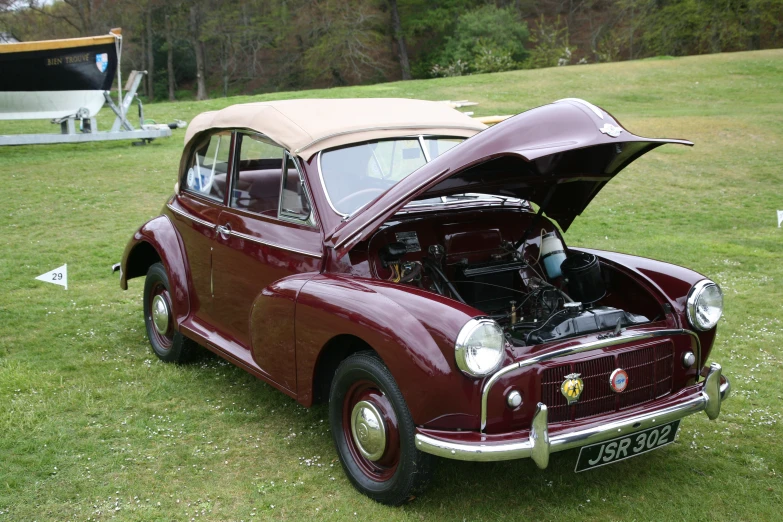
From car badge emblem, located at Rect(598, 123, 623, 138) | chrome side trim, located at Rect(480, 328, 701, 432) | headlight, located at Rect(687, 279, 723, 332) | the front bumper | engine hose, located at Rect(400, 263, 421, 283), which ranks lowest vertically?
the front bumper

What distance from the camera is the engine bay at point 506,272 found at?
4180 mm

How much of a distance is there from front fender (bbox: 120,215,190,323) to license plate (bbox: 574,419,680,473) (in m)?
3.08

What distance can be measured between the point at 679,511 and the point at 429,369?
1465mm

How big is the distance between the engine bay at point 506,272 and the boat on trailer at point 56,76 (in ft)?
43.1

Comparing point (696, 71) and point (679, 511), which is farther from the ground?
point (696, 71)

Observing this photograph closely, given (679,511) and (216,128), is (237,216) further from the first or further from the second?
(679,511)

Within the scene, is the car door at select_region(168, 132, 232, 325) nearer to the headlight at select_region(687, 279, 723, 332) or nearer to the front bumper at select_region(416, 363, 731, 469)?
the front bumper at select_region(416, 363, 731, 469)

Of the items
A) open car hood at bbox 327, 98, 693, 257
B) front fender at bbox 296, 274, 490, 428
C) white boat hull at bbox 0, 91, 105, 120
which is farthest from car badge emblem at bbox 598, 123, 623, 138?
white boat hull at bbox 0, 91, 105, 120

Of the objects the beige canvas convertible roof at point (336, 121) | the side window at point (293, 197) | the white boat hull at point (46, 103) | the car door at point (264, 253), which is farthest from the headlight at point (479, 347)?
the white boat hull at point (46, 103)

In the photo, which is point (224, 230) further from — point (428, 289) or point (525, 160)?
point (525, 160)

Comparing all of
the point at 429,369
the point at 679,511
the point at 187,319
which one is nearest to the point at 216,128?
the point at 187,319

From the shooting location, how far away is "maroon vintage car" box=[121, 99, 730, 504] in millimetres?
3322

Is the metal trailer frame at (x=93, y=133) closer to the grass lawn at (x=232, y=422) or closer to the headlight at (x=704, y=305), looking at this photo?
the grass lawn at (x=232, y=422)

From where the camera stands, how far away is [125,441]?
442 centimetres
